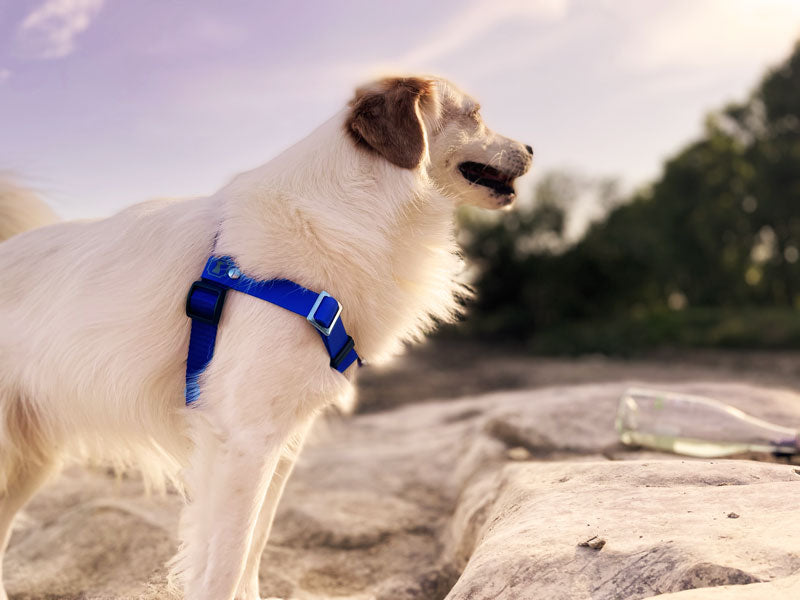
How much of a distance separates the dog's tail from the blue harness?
1.57m

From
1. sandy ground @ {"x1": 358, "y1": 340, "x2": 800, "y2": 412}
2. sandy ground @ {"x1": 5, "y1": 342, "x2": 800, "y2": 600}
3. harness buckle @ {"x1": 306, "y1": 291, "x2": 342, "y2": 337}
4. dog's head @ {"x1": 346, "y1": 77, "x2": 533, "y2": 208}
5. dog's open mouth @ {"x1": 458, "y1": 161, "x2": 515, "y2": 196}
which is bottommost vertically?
sandy ground @ {"x1": 358, "y1": 340, "x2": 800, "y2": 412}

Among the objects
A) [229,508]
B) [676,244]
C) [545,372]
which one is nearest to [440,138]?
[229,508]

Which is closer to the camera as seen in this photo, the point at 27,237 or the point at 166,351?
the point at 166,351

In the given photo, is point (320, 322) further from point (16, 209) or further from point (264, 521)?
point (16, 209)

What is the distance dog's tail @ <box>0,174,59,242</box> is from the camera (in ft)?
11.2

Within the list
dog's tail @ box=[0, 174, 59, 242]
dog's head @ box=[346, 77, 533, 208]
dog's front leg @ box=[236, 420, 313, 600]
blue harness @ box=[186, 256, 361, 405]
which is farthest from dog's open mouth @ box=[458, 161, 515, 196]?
dog's tail @ box=[0, 174, 59, 242]

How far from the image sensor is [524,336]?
810 inches

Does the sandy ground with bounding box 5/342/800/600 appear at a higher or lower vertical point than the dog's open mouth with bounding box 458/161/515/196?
lower

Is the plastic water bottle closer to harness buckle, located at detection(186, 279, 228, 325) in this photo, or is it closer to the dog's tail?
harness buckle, located at detection(186, 279, 228, 325)

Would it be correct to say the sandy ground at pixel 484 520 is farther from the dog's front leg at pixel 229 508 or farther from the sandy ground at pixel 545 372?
the sandy ground at pixel 545 372

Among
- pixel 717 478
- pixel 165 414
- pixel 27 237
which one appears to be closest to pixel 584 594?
pixel 717 478

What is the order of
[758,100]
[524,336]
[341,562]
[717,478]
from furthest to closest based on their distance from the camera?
1. [758,100]
2. [524,336]
3. [341,562]
4. [717,478]

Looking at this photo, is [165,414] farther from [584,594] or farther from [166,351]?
[584,594]

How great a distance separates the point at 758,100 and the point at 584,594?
81.0ft
